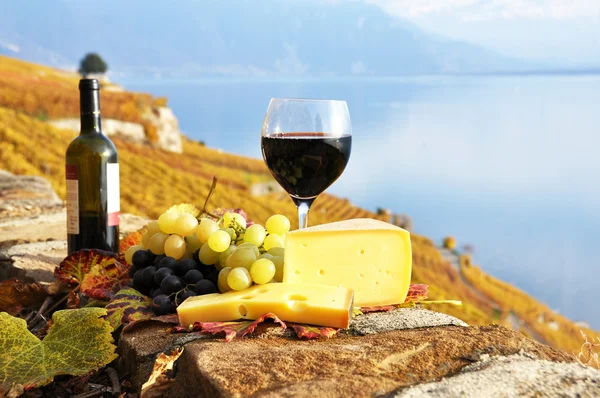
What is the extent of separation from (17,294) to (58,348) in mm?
514

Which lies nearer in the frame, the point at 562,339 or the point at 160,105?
the point at 562,339

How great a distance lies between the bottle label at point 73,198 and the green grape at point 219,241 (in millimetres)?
565

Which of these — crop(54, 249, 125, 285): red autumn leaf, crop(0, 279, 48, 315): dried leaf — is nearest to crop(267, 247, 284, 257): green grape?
crop(54, 249, 125, 285): red autumn leaf

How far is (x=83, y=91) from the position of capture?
1.64 m

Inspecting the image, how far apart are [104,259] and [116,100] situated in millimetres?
17274

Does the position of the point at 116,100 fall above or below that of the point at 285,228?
above

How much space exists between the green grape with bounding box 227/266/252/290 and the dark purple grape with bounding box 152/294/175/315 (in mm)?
138

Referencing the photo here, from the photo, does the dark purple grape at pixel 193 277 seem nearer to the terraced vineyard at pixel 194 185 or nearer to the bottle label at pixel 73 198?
the terraced vineyard at pixel 194 185

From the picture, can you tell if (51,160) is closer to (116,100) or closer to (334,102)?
(334,102)

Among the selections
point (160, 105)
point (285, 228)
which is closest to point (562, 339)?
point (160, 105)

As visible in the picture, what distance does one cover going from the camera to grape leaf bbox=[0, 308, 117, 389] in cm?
104

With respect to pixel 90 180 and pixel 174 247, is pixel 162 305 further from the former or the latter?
pixel 90 180

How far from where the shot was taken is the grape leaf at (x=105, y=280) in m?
1.38

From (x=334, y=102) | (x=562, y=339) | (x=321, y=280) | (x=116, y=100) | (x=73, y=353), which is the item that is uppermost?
(x=116, y=100)
